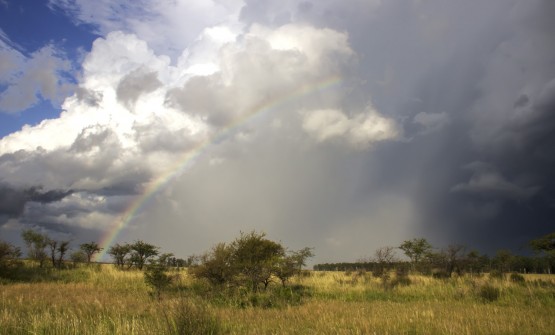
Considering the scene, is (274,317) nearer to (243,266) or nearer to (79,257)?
(243,266)

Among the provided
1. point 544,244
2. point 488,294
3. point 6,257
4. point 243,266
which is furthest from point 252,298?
point 544,244

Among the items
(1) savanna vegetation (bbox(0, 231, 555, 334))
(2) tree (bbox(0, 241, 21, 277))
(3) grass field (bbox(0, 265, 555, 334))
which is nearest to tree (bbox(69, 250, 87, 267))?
(1) savanna vegetation (bbox(0, 231, 555, 334))

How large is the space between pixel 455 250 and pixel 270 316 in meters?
29.6

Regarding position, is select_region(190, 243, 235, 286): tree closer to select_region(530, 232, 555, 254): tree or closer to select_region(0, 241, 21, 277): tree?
select_region(0, 241, 21, 277): tree

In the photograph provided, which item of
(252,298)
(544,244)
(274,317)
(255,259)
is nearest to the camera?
(274,317)

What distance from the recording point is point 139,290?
2356 centimetres

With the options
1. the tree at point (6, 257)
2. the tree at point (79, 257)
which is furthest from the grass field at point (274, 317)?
the tree at point (79, 257)

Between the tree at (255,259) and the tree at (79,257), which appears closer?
the tree at (255,259)

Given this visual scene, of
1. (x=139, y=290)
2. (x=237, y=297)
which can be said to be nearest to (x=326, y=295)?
(x=237, y=297)

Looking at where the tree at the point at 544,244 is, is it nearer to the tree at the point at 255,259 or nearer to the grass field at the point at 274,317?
the grass field at the point at 274,317

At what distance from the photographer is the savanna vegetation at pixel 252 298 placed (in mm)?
9281

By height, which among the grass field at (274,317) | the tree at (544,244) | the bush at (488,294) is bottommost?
the grass field at (274,317)

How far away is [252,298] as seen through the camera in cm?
1764

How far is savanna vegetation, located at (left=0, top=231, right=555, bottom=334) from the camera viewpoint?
30.5ft
